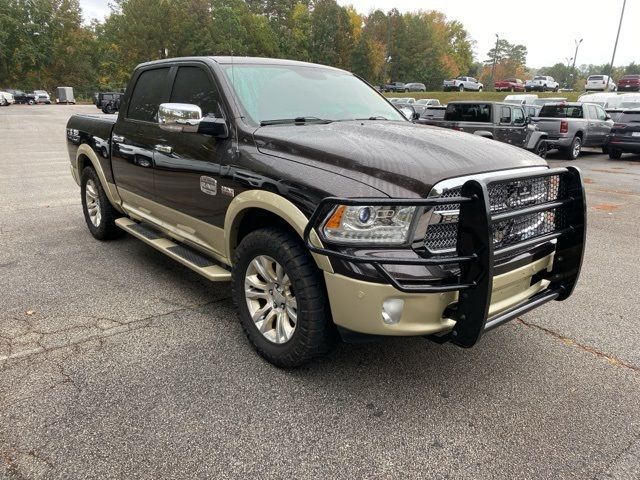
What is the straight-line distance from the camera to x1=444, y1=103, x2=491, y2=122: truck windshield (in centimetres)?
1326

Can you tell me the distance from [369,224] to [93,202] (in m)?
4.34

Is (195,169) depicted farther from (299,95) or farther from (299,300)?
(299,300)

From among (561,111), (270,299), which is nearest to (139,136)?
(270,299)

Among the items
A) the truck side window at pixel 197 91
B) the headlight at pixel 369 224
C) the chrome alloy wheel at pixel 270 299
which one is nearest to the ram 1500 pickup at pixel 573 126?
the truck side window at pixel 197 91

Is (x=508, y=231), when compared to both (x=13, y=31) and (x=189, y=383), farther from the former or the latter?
(x=13, y=31)

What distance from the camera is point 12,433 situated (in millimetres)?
2438

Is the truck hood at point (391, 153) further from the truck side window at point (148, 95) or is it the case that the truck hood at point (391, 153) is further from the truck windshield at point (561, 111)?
the truck windshield at point (561, 111)

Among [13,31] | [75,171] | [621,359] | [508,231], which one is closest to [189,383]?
[508,231]

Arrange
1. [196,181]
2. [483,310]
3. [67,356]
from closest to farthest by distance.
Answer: [483,310] < [67,356] < [196,181]

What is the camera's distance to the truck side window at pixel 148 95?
14.2 feet

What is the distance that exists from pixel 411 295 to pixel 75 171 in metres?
5.08

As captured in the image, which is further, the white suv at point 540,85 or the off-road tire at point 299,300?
the white suv at point 540,85

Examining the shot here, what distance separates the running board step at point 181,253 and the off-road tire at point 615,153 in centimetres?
1613

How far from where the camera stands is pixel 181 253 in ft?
12.8
